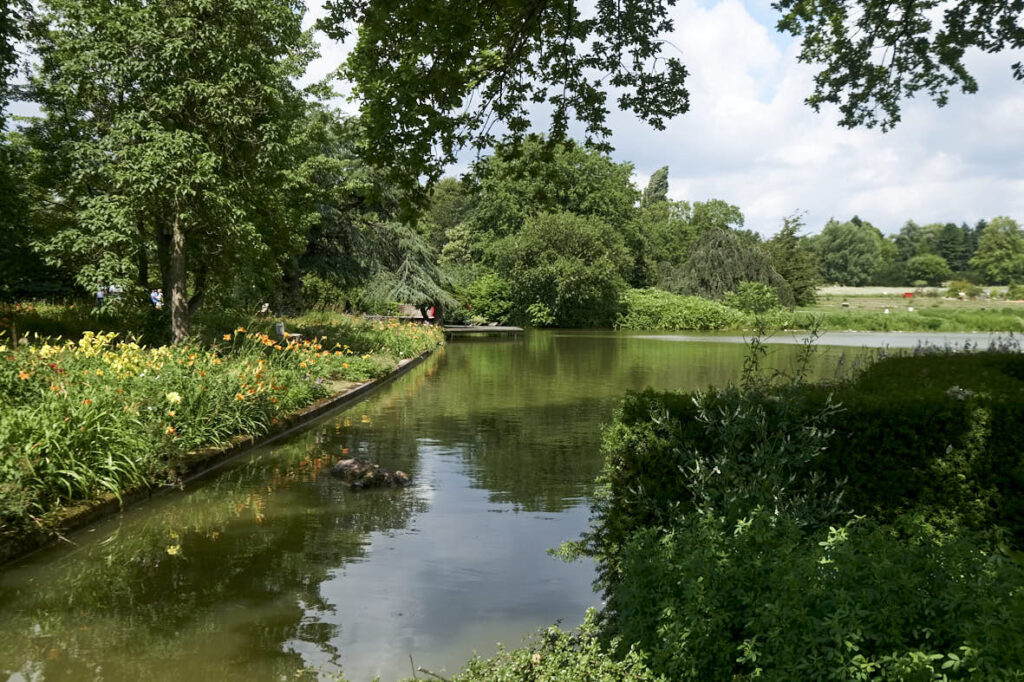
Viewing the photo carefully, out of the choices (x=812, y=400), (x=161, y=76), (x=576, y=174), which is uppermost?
(x=576, y=174)

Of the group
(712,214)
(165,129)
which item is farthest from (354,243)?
(712,214)

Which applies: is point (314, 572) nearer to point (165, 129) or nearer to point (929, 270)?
point (165, 129)

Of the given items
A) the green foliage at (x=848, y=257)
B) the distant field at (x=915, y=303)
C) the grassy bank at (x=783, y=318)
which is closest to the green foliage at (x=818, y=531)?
the grassy bank at (x=783, y=318)

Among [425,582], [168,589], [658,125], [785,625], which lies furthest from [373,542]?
[658,125]

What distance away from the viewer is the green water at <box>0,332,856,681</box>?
14.6ft

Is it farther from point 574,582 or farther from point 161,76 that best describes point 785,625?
point 161,76

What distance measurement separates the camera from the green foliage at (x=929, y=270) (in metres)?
124

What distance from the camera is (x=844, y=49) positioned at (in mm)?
14086

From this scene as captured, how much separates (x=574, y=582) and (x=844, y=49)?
12.3 meters

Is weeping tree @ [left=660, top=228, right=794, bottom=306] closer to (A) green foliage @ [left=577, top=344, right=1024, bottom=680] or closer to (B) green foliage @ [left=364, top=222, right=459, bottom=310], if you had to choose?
(B) green foliage @ [left=364, top=222, right=459, bottom=310]

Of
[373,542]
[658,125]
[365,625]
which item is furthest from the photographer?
[658,125]

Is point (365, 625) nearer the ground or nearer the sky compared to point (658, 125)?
nearer the ground

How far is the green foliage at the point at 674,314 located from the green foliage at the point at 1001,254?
80.4 metres

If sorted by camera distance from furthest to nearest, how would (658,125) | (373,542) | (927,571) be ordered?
1. (658,125)
2. (373,542)
3. (927,571)
